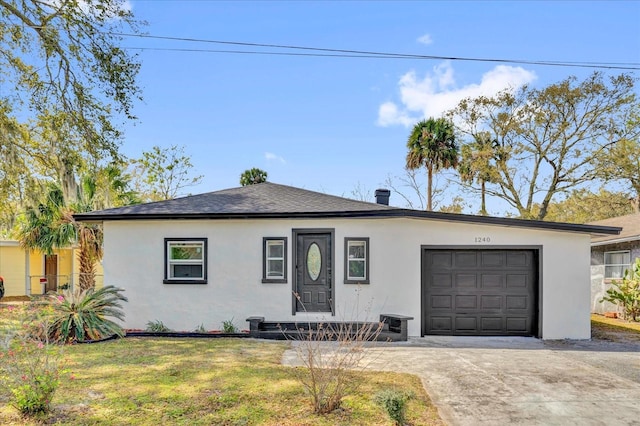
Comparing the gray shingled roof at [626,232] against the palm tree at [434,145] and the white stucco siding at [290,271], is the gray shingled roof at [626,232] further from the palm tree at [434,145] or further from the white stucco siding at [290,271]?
the palm tree at [434,145]

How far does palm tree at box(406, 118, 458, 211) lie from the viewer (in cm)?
2372

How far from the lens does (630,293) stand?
12.6 m

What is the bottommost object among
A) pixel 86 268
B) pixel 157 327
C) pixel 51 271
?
pixel 157 327

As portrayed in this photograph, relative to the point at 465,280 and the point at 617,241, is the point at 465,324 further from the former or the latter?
the point at 617,241

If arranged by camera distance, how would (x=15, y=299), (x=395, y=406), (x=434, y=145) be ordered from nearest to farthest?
1. (x=395, y=406)
2. (x=15, y=299)
3. (x=434, y=145)

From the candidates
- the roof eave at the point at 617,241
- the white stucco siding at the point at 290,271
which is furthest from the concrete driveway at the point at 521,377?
the roof eave at the point at 617,241

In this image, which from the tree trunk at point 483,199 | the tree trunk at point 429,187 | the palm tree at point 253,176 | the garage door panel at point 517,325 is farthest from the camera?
the tree trunk at point 483,199

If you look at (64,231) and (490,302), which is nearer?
(490,302)

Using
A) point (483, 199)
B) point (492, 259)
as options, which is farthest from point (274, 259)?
point (483, 199)

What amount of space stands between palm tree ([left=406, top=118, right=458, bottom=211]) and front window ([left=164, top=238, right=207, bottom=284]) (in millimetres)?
16321

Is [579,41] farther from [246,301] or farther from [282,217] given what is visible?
[246,301]

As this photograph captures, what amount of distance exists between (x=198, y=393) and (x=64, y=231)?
49.4 ft

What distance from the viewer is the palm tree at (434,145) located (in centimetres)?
2372

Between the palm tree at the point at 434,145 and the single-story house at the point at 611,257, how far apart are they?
30.2 feet
